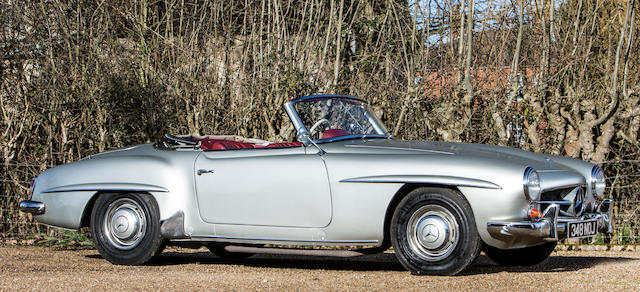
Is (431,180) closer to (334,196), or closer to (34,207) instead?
(334,196)

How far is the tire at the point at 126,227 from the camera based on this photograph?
7.18 m

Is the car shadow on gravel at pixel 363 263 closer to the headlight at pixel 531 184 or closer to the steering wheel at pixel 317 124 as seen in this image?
the headlight at pixel 531 184

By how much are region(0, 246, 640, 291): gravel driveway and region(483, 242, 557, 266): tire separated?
0.09 metres

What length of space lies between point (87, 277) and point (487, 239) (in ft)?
9.65

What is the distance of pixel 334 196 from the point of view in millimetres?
6344

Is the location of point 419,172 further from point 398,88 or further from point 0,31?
point 0,31

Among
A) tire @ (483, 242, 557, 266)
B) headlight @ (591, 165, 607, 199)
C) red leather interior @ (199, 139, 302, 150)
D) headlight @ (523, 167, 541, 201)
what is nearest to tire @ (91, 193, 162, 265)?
red leather interior @ (199, 139, 302, 150)

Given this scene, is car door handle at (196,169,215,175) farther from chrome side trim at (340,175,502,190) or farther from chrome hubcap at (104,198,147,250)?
chrome side trim at (340,175,502,190)

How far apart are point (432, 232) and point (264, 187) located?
143 cm

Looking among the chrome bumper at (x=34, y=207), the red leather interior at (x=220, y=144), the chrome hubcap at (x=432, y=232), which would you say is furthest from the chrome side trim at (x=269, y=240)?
the chrome bumper at (x=34, y=207)

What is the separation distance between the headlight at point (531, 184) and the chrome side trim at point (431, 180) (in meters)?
0.18

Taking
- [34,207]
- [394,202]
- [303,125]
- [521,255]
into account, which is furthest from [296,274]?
[34,207]

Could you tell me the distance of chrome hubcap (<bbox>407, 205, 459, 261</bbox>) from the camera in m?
5.98

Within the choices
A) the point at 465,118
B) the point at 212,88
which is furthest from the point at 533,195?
the point at 212,88
